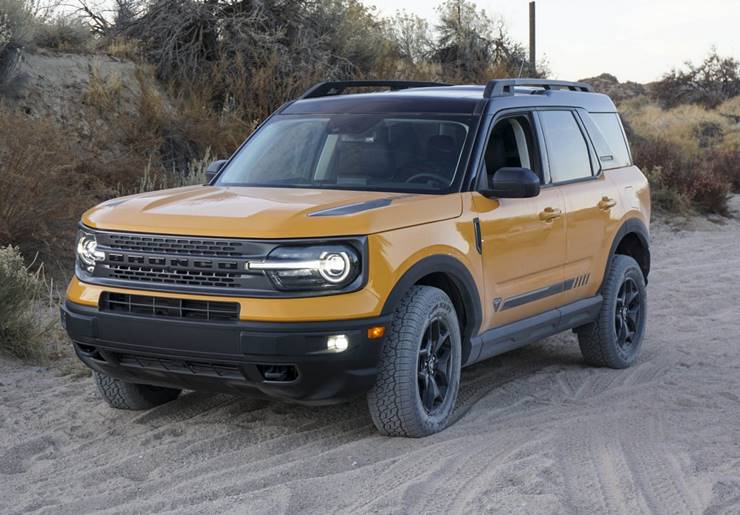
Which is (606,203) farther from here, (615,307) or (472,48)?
(472,48)

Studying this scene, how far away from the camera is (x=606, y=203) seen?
7.65 metres

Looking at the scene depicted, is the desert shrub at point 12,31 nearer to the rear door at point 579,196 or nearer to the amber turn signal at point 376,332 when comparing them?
the rear door at point 579,196

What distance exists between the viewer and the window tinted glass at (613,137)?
317 inches

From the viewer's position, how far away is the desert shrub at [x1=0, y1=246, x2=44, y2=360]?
7.78m

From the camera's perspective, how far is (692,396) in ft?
22.7

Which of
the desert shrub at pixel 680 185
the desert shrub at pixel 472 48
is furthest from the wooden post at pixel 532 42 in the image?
the desert shrub at pixel 680 185

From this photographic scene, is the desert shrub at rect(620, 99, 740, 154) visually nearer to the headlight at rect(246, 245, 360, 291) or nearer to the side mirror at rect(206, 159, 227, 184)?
the side mirror at rect(206, 159, 227, 184)

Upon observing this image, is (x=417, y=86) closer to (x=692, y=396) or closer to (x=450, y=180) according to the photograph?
(x=450, y=180)

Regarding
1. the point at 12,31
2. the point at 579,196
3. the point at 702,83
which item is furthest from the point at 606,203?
the point at 702,83

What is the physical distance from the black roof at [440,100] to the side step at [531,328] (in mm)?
1315

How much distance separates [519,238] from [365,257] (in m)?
1.52

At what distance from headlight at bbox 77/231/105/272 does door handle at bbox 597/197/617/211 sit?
3.49 meters

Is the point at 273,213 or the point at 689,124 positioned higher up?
the point at 273,213

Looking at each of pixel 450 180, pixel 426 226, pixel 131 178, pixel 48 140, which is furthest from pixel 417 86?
pixel 131 178
